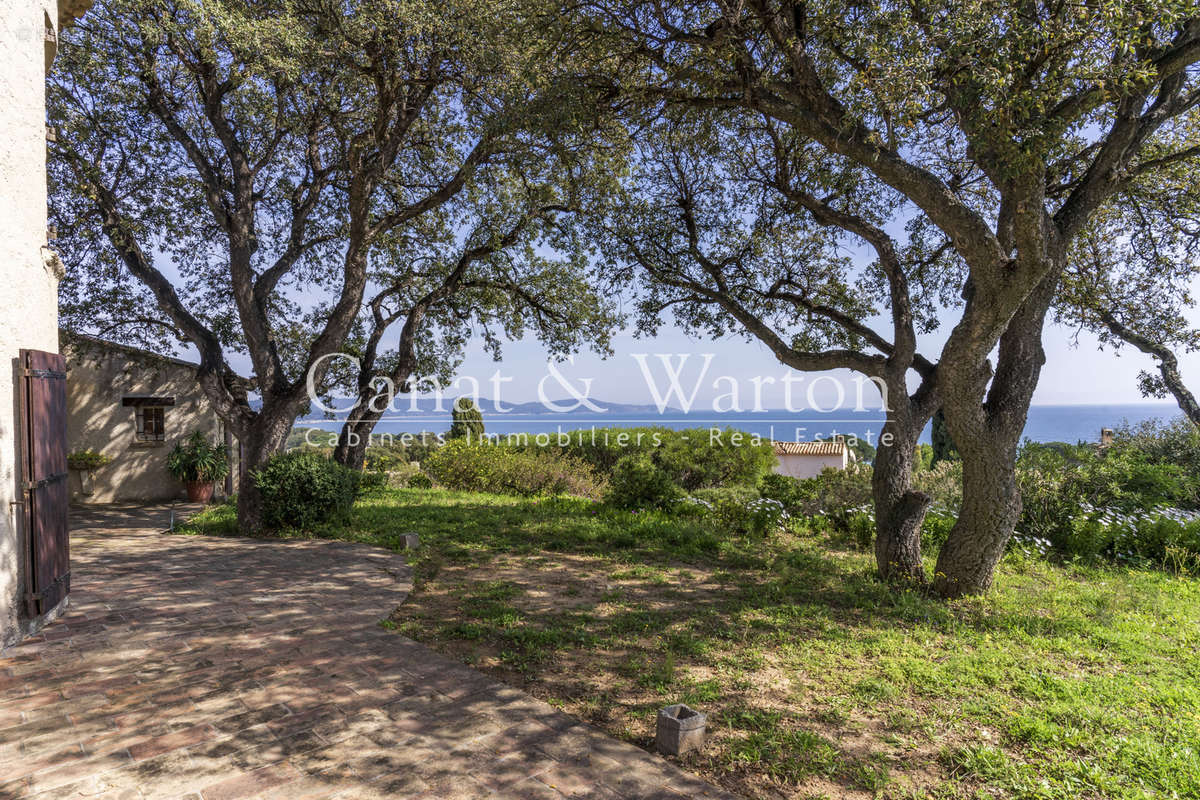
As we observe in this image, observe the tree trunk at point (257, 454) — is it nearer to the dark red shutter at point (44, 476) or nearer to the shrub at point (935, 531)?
the dark red shutter at point (44, 476)

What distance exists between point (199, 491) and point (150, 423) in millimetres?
1748

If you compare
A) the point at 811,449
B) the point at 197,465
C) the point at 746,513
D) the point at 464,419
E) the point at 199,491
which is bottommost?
the point at 811,449

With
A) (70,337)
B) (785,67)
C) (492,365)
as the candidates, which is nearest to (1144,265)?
(785,67)

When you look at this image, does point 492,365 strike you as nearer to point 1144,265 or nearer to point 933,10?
point 933,10

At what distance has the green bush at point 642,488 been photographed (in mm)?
11156

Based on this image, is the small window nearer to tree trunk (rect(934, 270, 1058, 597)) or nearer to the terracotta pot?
the terracotta pot

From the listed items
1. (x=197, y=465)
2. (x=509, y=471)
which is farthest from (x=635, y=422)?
(x=197, y=465)

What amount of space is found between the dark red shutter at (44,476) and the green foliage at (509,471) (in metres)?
9.40

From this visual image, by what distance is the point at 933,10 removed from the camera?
506 cm

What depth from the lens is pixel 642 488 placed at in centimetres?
1120

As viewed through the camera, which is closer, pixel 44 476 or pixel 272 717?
pixel 272 717

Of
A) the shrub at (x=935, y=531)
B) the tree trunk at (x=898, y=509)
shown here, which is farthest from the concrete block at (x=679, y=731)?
the shrub at (x=935, y=531)

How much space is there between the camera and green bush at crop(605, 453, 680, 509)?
11.2m

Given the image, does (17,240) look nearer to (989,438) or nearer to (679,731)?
(679,731)
